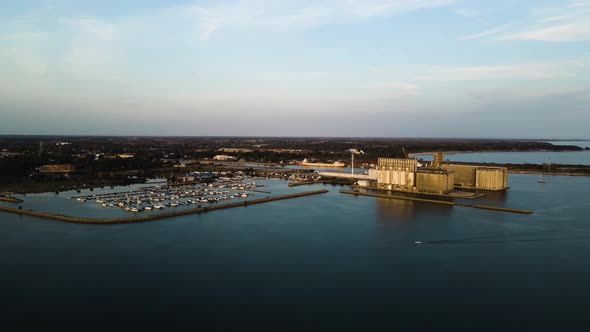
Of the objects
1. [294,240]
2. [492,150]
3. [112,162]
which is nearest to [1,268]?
[294,240]

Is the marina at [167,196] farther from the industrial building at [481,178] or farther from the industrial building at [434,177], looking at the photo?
the industrial building at [481,178]

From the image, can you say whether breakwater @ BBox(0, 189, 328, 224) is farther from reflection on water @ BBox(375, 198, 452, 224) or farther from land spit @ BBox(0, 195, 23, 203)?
reflection on water @ BBox(375, 198, 452, 224)

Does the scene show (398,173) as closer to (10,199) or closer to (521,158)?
(10,199)

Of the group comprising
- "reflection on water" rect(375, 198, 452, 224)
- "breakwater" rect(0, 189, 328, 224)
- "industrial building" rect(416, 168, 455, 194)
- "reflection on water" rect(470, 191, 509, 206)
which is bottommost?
"reflection on water" rect(375, 198, 452, 224)

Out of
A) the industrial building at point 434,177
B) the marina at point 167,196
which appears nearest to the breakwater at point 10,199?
the marina at point 167,196

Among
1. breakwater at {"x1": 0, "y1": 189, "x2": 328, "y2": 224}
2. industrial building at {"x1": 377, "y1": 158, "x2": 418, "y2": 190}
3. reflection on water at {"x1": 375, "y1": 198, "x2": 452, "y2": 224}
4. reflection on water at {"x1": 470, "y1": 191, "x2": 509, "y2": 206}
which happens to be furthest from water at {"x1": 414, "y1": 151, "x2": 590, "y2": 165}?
breakwater at {"x1": 0, "y1": 189, "x2": 328, "y2": 224}

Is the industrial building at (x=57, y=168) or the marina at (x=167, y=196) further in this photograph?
the industrial building at (x=57, y=168)

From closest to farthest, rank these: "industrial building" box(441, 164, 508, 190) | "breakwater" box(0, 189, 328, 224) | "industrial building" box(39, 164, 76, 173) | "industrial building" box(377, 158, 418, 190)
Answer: "breakwater" box(0, 189, 328, 224) → "industrial building" box(377, 158, 418, 190) → "industrial building" box(441, 164, 508, 190) → "industrial building" box(39, 164, 76, 173)
